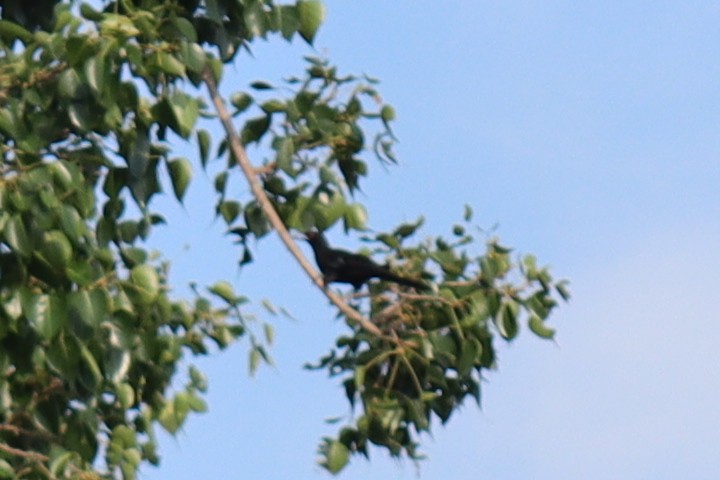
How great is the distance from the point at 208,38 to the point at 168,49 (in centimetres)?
75

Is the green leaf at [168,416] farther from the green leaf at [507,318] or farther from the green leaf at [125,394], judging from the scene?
the green leaf at [507,318]

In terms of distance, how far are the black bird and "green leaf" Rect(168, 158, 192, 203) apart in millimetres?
1713

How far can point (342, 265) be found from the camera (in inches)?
267

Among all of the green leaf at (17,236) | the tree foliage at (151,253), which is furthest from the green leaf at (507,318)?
the green leaf at (17,236)

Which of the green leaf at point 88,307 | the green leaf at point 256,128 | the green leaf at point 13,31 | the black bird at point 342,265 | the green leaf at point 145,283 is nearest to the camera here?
the green leaf at point 88,307

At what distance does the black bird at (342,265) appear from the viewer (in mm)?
6633

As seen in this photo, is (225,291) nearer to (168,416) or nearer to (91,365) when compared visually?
(168,416)

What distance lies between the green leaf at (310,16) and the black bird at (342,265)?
5.01ft

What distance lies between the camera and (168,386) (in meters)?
5.84

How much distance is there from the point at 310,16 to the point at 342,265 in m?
1.82

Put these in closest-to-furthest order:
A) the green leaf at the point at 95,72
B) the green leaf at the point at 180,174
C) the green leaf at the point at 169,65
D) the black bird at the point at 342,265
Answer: the green leaf at the point at 95,72 → the green leaf at the point at 169,65 → the green leaf at the point at 180,174 → the black bird at the point at 342,265

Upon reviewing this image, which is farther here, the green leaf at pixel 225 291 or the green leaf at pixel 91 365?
the green leaf at pixel 225 291

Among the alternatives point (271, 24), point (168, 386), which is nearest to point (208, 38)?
point (271, 24)

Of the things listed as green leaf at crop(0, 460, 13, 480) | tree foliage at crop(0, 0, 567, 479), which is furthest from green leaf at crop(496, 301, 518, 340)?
green leaf at crop(0, 460, 13, 480)
